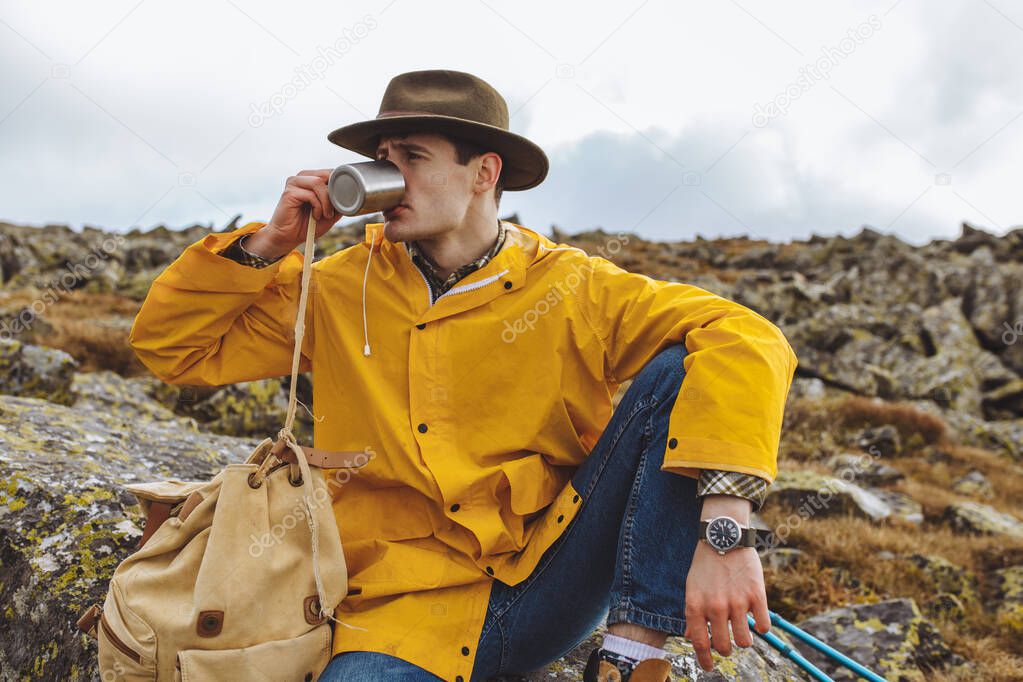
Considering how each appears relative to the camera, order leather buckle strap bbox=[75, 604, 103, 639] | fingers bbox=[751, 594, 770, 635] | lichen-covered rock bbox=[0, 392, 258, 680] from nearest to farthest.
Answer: fingers bbox=[751, 594, 770, 635] < leather buckle strap bbox=[75, 604, 103, 639] < lichen-covered rock bbox=[0, 392, 258, 680]

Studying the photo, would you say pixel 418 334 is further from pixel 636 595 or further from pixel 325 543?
pixel 636 595

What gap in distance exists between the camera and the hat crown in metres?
2.96

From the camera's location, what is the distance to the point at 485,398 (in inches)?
108

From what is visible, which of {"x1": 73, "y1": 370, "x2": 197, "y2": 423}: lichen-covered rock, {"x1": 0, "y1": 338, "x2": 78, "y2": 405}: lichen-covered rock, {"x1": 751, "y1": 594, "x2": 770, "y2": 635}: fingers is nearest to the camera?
{"x1": 751, "y1": 594, "x2": 770, "y2": 635}: fingers

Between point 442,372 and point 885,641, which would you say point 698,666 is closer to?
point 442,372

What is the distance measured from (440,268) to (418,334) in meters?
0.38

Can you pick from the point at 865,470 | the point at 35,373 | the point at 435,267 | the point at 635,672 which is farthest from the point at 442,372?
the point at 865,470

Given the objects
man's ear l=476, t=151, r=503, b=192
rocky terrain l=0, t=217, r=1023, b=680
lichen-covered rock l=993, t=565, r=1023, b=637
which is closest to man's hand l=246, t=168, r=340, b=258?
man's ear l=476, t=151, r=503, b=192

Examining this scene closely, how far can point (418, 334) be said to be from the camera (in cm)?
278

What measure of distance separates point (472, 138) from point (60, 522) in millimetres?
2554

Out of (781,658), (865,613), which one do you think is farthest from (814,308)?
(781,658)

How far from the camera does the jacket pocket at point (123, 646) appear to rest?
216 cm

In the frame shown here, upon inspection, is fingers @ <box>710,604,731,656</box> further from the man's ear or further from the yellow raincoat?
the man's ear

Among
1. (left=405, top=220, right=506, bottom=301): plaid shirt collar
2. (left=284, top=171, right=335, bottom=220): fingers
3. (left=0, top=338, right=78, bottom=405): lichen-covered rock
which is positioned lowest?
(left=0, top=338, right=78, bottom=405): lichen-covered rock
